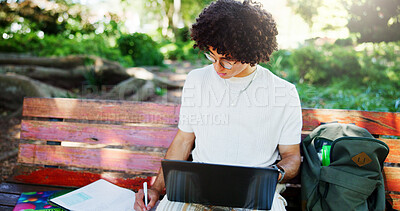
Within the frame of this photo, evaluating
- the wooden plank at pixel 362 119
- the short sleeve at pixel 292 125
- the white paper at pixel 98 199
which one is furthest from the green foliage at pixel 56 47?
the short sleeve at pixel 292 125

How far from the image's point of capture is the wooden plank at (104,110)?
2371 mm

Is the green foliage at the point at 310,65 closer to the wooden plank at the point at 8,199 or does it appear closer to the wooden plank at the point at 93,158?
the wooden plank at the point at 93,158

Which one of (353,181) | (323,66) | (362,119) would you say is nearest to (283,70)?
(323,66)

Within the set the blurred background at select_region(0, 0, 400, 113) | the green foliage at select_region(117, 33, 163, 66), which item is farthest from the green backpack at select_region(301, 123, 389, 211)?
the green foliage at select_region(117, 33, 163, 66)

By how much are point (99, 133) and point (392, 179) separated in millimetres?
2120

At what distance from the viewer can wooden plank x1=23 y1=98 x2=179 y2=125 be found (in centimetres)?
237

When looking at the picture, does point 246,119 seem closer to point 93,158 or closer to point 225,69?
point 225,69

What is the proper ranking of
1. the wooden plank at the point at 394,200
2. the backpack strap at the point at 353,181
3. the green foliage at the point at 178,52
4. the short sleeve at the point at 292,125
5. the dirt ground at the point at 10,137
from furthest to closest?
1. the green foliage at the point at 178,52
2. the dirt ground at the point at 10,137
3. the wooden plank at the point at 394,200
4. the short sleeve at the point at 292,125
5. the backpack strap at the point at 353,181

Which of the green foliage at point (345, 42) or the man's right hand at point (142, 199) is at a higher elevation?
the green foliage at point (345, 42)

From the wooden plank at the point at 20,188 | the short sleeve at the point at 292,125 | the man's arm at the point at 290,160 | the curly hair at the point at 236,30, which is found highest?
the curly hair at the point at 236,30

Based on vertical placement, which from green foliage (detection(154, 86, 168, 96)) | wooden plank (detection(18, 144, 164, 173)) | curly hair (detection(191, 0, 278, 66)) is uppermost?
curly hair (detection(191, 0, 278, 66))

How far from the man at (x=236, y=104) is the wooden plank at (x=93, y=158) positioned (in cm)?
36

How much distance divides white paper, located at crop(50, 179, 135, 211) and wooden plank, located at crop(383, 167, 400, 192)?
171 cm

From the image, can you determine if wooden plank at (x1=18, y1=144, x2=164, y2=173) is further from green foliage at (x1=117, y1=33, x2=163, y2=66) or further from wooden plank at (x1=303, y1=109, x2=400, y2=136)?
green foliage at (x1=117, y1=33, x2=163, y2=66)
